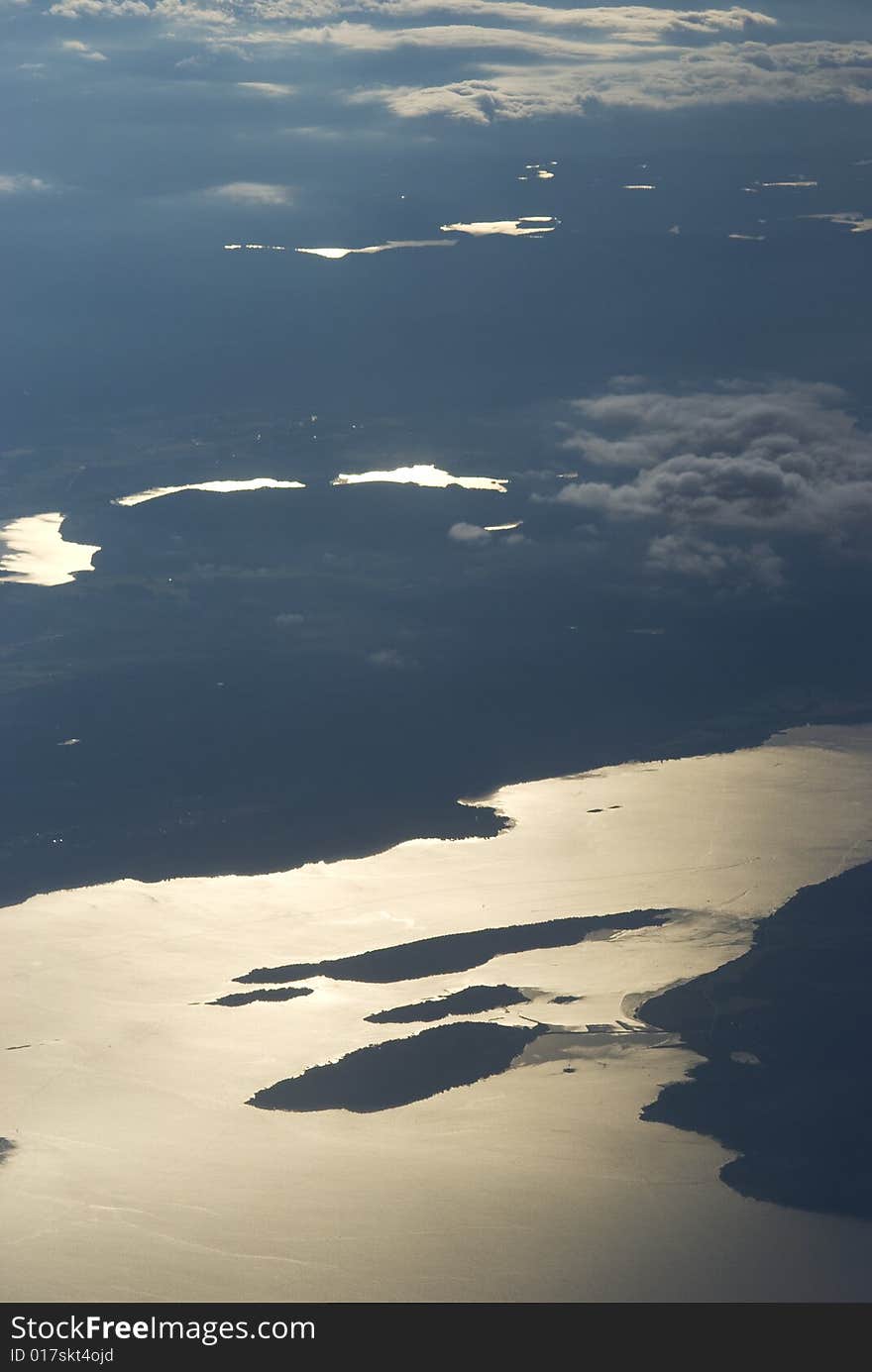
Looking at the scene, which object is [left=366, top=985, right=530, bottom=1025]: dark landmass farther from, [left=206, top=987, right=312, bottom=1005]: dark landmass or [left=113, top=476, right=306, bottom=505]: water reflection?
[left=113, top=476, right=306, bottom=505]: water reflection

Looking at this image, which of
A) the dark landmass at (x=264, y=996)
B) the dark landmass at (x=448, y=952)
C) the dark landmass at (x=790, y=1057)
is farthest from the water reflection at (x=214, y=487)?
the dark landmass at (x=790, y=1057)

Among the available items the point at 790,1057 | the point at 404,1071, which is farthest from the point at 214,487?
the point at 790,1057

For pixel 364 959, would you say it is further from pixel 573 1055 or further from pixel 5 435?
pixel 5 435

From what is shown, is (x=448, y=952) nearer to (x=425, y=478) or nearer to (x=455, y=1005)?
(x=455, y=1005)

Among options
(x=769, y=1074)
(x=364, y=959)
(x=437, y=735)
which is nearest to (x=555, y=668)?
(x=437, y=735)

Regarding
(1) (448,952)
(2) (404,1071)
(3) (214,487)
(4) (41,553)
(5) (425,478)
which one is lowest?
(2) (404,1071)

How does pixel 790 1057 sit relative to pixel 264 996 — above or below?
below
